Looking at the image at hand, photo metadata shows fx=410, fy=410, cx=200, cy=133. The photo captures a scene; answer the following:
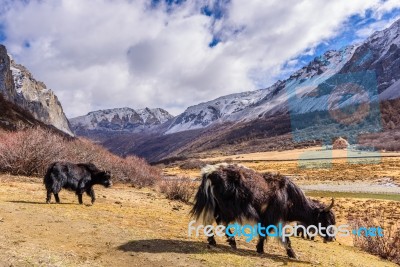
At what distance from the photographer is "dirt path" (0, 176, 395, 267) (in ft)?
21.0

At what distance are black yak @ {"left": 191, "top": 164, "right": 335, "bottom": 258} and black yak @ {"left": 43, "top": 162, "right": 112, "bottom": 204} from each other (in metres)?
5.39

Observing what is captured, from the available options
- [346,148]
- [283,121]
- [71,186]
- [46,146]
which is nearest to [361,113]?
[346,148]

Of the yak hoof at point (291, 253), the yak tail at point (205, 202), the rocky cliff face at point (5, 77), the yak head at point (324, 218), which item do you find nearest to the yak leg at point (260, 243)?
the yak hoof at point (291, 253)

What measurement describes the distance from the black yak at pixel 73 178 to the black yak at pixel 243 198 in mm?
5395

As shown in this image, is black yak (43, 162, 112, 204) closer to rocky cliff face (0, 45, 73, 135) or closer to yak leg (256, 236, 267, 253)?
yak leg (256, 236, 267, 253)

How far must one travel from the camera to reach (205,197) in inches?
312

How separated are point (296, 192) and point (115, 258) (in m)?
3.91

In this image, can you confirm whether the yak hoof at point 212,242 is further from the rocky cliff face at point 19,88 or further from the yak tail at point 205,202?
the rocky cliff face at point 19,88

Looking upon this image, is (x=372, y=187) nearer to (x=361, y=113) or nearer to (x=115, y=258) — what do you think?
(x=115, y=258)

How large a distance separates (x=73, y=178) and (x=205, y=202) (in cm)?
578

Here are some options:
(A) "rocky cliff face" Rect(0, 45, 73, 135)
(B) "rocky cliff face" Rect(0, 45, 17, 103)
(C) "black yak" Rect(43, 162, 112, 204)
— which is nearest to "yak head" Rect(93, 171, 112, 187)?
(C) "black yak" Rect(43, 162, 112, 204)

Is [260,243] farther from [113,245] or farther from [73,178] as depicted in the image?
[73,178]

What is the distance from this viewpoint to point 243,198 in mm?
7781

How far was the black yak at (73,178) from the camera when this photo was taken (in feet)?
38.4
